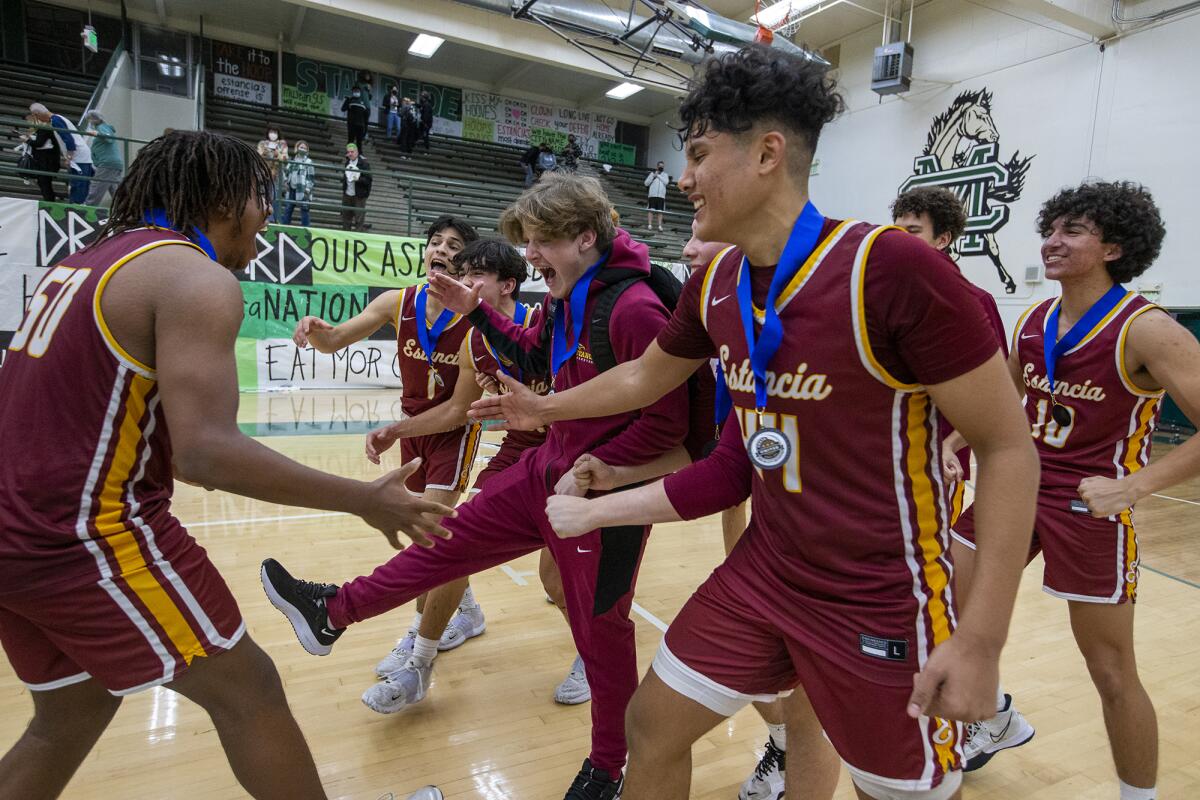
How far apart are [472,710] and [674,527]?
121 inches

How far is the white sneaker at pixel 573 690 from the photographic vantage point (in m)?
3.04

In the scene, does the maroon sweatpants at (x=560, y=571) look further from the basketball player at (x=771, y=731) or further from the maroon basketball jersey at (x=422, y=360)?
the maroon basketball jersey at (x=422, y=360)

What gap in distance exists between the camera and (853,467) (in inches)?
55.4

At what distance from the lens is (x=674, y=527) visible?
5812 mm

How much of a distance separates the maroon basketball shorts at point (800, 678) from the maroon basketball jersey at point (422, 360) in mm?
2223

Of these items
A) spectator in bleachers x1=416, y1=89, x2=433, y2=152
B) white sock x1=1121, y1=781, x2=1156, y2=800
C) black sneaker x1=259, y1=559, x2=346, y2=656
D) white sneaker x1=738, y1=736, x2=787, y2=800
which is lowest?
white sneaker x1=738, y1=736, x2=787, y2=800

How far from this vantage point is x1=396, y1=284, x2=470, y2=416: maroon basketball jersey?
3572mm

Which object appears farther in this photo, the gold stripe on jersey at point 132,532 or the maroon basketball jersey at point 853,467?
the gold stripe on jersey at point 132,532

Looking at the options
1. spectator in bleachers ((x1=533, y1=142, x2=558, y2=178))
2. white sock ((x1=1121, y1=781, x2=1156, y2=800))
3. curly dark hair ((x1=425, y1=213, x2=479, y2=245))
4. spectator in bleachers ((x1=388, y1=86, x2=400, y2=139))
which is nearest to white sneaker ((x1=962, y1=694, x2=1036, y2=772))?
white sock ((x1=1121, y1=781, x2=1156, y2=800))

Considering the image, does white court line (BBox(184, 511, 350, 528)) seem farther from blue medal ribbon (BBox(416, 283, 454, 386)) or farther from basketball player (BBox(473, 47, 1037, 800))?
basketball player (BBox(473, 47, 1037, 800))

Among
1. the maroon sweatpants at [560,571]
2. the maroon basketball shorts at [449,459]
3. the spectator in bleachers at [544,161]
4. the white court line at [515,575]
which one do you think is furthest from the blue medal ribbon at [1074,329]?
the spectator in bleachers at [544,161]

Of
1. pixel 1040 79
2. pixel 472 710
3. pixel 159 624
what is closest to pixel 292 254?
pixel 472 710

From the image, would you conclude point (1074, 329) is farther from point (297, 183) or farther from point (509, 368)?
point (297, 183)

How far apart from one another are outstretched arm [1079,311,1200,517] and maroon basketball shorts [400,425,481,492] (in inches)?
99.0
